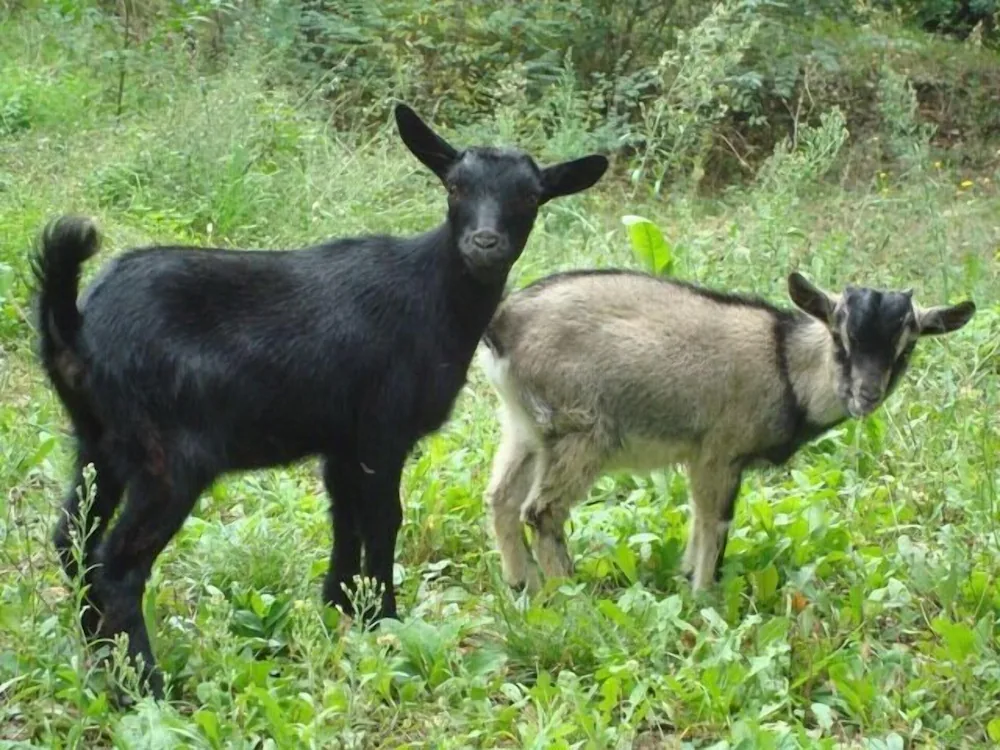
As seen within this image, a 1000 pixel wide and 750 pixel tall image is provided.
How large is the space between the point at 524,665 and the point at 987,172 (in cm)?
1030

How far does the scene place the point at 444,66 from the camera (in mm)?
13227

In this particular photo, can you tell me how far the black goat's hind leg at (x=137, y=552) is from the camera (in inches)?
176

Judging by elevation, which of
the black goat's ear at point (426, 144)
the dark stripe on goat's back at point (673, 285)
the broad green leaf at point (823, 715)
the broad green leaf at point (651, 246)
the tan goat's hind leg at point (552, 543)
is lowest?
the tan goat's hind leg at point (552, 543)

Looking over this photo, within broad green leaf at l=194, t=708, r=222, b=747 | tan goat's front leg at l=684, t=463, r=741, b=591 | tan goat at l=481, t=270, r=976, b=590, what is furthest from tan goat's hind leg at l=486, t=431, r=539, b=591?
broad green leaf at l=194, t=708, r=222, b=747

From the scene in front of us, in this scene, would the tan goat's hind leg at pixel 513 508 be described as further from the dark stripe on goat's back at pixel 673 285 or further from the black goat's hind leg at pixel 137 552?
the black goat's hind leg at pixel 137 552

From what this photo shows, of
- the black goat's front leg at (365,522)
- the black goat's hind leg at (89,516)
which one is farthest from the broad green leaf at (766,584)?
the black goat's hind leg at (89,516)

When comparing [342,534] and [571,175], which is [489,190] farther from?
[342,534]

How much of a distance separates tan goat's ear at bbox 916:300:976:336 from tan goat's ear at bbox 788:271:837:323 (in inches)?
13.3

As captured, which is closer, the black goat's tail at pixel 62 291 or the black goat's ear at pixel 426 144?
the black goat's tail at pixel 62 291

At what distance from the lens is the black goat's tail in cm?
432

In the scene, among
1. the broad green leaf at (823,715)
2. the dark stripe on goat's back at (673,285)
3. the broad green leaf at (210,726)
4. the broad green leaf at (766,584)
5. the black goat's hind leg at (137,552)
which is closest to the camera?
the broad green leaf at (210,726)

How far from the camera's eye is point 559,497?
5.70 meters

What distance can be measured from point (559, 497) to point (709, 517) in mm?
573

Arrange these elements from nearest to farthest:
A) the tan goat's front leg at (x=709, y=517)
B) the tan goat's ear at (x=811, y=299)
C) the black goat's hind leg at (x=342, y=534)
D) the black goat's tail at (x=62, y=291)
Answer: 1. the black goat's tail at (x=62, y=291)
2. the black goat's hind leg at (x=342, y=534)
3. the tan goat's front leg at (x=709, y=517)
4. the tan goat's ear at (x=811, y=299)
